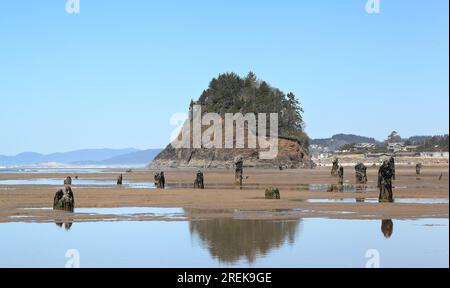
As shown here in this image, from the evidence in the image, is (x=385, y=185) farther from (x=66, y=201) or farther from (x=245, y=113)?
(x=245, y=113)

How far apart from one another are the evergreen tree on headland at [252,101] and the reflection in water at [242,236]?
12478 centimetres

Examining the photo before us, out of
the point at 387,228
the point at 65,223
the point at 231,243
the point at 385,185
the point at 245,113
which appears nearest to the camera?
the point at 231,243

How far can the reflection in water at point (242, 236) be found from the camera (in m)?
16.7

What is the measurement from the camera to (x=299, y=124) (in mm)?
155625

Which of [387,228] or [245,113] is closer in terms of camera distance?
[387,228]

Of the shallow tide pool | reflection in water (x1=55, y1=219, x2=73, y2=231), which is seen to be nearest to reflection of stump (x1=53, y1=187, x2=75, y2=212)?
reflection in water (x1=55, y1=219, x2=73, y2=231)

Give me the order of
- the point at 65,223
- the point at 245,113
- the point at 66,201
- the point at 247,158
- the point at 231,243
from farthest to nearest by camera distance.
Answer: the point at 245,113 < the point at 247,158 < the point at 66,201 < the point at 65,223 < the point at 231,243

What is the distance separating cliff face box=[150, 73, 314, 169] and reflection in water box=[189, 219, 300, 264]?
109m

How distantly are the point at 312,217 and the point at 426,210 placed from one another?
4.96 m

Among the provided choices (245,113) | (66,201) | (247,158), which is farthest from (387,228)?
(245,113)

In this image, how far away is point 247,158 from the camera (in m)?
138

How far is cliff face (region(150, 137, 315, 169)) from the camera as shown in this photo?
136 m

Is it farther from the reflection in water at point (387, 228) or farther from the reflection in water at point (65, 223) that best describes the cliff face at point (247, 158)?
the reflection in water at point (387, 228)

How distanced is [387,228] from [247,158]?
116283 millimetres
